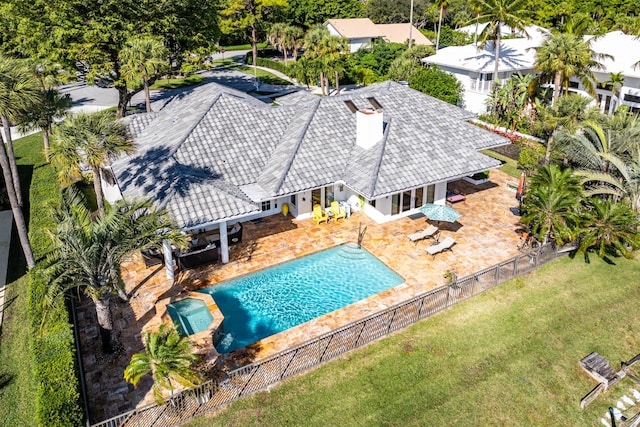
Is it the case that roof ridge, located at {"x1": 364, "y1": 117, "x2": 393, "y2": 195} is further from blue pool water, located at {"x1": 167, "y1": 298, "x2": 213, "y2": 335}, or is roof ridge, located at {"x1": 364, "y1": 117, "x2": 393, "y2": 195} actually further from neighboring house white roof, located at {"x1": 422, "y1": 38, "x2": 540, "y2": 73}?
neighboring house white roof, located at {"x1": 422, "y1": 38, "x2": 540, "y2": 73}

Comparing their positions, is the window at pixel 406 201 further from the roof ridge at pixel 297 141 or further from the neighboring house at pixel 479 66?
the neighboring house at pixel 479 66

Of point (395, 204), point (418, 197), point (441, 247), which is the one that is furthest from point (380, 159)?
point (441, 247)

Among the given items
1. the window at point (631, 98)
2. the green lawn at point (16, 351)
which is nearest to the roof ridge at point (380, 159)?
Result: the green lawn at point (16, 351)

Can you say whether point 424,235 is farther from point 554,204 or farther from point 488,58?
point 488,58

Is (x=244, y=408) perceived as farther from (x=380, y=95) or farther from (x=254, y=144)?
(x=380, y=95)

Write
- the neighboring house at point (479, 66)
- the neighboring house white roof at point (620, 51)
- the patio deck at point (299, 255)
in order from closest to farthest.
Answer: the patio deck at point (299, 255)
the neighboring house white roof at point (620, 51)
the neighboring house at point (479, 66)

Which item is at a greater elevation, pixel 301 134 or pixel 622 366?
pixel 301 134

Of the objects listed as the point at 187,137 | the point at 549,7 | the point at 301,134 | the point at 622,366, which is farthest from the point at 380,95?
the point at 549,7
